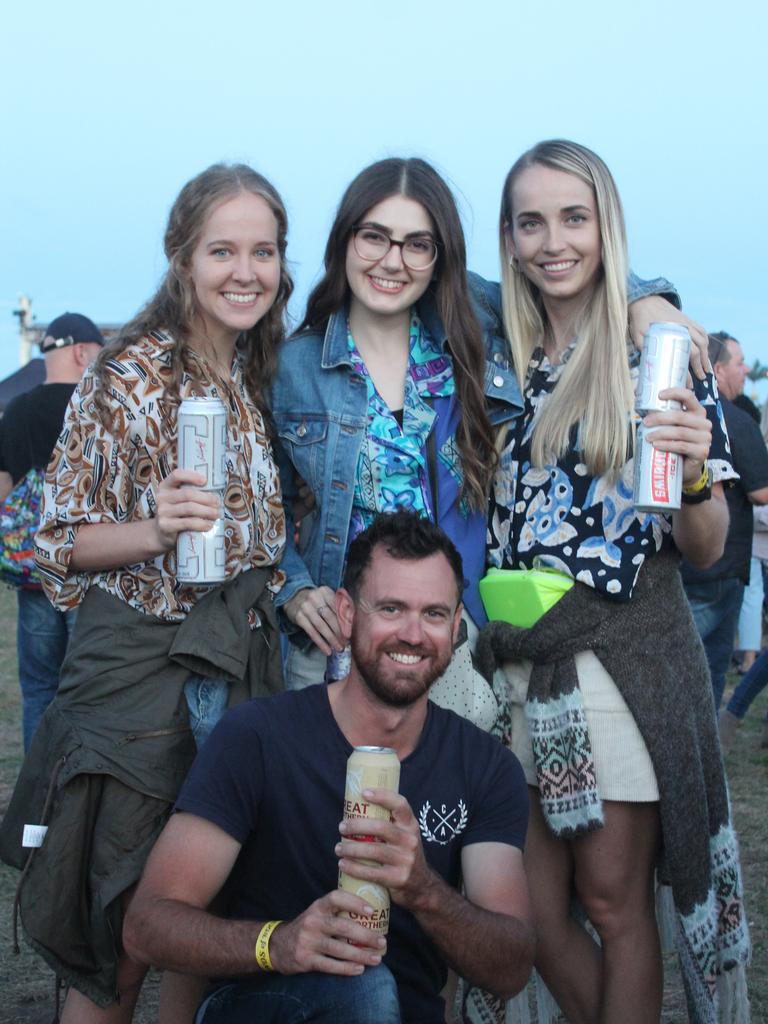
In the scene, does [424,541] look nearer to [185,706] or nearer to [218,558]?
[218,558]

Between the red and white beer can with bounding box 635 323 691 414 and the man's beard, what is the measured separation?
68 cm

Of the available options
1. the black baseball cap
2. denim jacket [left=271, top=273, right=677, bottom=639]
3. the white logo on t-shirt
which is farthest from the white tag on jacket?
the black baseball cap

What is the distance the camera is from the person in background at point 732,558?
6.43 m

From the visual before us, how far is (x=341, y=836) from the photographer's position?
229cm

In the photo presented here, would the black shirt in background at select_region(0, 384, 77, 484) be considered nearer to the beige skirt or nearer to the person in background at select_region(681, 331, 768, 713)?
the person in background at select_region(681, 331, 768, 713)

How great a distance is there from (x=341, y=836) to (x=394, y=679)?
36 cm

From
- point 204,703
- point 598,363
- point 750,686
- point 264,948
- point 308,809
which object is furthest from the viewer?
point 750,686

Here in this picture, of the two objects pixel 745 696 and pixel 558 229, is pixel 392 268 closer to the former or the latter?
pixel 558 229

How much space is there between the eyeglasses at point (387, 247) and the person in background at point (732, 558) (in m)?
3.44

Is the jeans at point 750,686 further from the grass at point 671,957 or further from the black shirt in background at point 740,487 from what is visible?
the black shirt in background at point 740,487

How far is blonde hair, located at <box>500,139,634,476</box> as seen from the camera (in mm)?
2877

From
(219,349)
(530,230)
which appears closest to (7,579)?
(219,349)

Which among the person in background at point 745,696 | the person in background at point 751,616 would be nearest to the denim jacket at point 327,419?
the person in background at point 745,696

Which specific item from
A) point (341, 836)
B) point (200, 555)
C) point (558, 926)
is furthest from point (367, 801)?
point (558, 926)
